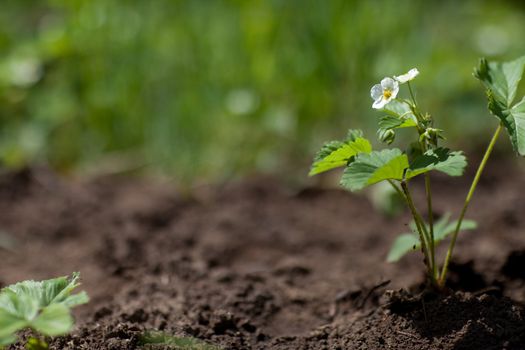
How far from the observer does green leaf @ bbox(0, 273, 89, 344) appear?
1234mm

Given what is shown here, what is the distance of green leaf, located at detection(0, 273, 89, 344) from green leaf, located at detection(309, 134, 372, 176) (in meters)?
0.51

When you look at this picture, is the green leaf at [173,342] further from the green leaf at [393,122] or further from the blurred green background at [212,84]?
the blurred green background at [212,84]

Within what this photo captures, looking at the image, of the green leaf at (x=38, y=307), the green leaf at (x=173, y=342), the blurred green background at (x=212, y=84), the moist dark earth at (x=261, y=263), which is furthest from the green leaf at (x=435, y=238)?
the blurred green background at (x=212, y=84)

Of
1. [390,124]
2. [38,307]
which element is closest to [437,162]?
[390,124]

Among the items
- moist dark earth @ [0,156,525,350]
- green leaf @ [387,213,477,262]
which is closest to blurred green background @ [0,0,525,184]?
moist dark earth @ [0,156,525,350]

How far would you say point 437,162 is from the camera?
143 centimetres

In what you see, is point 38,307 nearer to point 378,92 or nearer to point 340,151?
point 340,151

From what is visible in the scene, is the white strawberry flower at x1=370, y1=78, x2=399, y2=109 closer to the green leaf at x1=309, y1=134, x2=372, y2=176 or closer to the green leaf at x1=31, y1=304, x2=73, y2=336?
the green leaf at x1=309, y1=134, x2=372, y2=176

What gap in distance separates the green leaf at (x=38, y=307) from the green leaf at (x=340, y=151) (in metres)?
0.51

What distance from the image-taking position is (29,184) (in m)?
3.07

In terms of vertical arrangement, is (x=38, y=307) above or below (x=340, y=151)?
below

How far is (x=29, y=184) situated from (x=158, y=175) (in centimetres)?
54

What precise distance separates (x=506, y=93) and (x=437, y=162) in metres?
0.27

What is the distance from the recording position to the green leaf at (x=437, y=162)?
138cm
